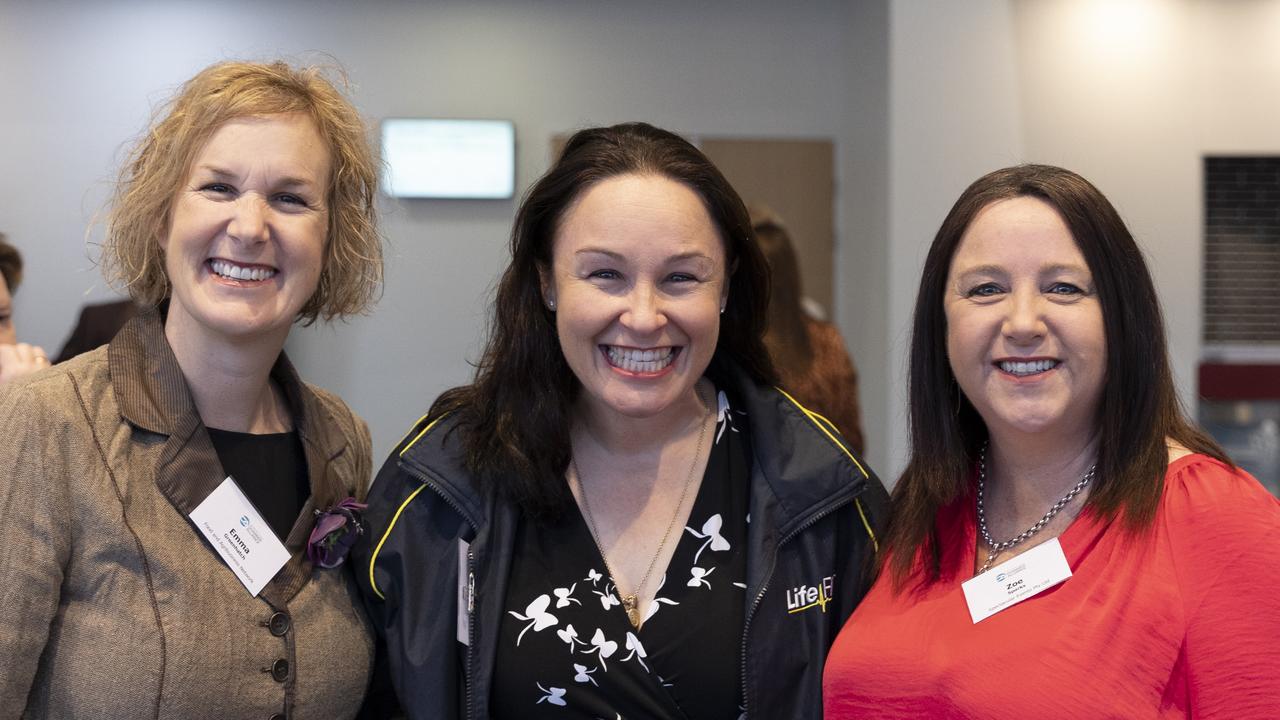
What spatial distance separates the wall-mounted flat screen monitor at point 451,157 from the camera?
5953 mm

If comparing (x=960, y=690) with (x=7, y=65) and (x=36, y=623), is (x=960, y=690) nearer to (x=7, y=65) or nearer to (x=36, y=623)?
(x=36, y=623)

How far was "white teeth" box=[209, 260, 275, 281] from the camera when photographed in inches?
73.9

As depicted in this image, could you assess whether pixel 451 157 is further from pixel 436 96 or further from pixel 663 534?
pixel 663 534

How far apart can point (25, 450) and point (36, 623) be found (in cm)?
25

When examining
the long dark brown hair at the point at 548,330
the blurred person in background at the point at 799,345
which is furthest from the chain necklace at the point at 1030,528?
the blurred person in background at the point at 799,345

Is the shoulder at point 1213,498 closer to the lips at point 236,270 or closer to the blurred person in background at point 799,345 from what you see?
the lips at point 236,270

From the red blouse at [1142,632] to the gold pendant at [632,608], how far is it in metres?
0.42

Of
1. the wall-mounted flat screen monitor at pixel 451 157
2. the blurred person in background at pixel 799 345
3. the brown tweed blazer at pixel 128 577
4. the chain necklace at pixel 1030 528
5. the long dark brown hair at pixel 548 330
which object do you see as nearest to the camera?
the brown tweed blazer at pixel 128 577

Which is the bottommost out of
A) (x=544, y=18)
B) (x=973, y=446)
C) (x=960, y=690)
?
(x=960, y=690)

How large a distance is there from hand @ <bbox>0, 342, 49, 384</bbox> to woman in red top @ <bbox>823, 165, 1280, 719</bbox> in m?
1.61

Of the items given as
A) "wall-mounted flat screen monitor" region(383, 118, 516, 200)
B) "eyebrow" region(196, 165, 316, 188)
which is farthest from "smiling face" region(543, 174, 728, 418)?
"wall-mounted flat screen monitor" region(383, 118, 516, 200)

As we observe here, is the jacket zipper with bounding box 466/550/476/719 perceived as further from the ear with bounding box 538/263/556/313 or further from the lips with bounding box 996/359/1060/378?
the lips with bounding box 996/359/1060/378

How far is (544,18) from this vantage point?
609cm

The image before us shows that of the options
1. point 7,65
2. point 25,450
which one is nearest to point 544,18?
point 7,65
